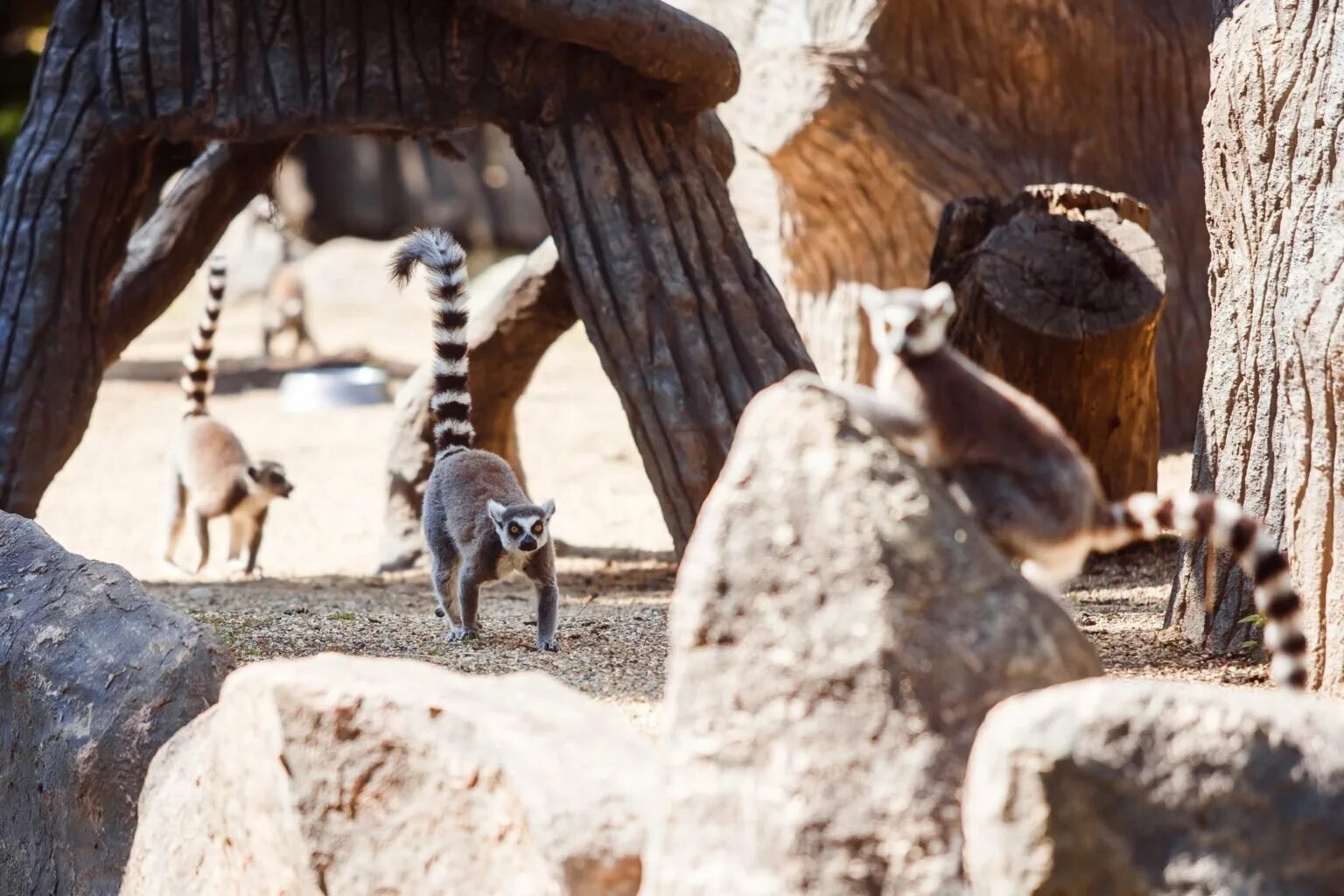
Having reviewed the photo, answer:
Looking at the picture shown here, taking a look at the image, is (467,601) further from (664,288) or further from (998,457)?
(998,457)

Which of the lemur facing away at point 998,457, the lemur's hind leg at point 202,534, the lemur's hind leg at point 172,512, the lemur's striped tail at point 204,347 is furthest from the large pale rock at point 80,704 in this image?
the lemur's hind leg at point 172,512

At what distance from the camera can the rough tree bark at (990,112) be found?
26.9ft

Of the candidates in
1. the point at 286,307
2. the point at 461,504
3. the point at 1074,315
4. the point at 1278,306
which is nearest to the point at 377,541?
the point at 461,504

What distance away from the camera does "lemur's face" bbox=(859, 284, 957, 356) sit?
2863 millimetres

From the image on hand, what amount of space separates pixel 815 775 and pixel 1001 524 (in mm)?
724

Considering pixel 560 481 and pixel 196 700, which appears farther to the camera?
pixel 560 481

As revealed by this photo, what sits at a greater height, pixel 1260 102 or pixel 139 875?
pixel 1260 102

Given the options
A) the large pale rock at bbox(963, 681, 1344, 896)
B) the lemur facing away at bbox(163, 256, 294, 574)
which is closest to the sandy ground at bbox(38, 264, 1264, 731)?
the lemur facing away at bbox(163, 256, 294, 574)

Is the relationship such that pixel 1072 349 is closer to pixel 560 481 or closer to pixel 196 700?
pixel 196 700

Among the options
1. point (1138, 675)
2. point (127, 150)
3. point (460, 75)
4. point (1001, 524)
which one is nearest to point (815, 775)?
point (1001, 524)

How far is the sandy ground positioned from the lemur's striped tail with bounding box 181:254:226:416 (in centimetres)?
65

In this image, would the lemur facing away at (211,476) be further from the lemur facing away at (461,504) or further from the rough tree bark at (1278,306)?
the rough tree bark at (1278,306)

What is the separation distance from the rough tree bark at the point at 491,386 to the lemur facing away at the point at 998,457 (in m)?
4.12

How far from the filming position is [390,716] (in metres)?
2.82
